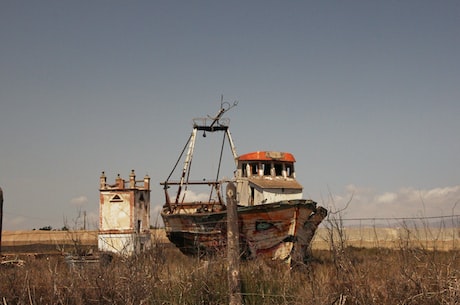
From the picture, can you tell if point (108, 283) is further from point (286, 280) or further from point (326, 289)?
point (326, 289)

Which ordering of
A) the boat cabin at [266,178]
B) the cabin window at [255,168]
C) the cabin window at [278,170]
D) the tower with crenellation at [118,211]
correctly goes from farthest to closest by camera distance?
the tower with crenellation at [118,211]
the cabin window at [278,170]
the cabin window at [255,168]
the boat cabin at [266,178]

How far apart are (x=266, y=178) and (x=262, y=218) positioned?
3.44m

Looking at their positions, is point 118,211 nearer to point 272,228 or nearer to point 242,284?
point 272,228

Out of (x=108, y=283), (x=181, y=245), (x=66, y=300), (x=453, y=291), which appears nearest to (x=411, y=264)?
(x=453, y=291)

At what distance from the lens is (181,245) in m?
21.0

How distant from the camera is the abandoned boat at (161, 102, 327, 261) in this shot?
16.8 meters

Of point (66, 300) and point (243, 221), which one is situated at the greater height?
point (243, 221)

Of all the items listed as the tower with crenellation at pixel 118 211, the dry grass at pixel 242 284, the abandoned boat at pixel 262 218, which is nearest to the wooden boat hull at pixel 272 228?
the abandoned boat at pixel 262 218

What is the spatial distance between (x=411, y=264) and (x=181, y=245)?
12.6 m

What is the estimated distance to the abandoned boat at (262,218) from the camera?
55.2 feet

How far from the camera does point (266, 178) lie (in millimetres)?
20125

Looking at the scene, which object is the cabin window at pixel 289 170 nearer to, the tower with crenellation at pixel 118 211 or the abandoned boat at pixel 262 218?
the abandoned boat at pixel 262 218

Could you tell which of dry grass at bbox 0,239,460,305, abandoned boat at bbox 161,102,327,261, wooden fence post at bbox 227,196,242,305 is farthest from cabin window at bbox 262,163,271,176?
wooden fence post at bbox 227,196,242,305

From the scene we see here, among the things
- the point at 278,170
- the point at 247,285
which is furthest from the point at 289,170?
the point at 247,285
